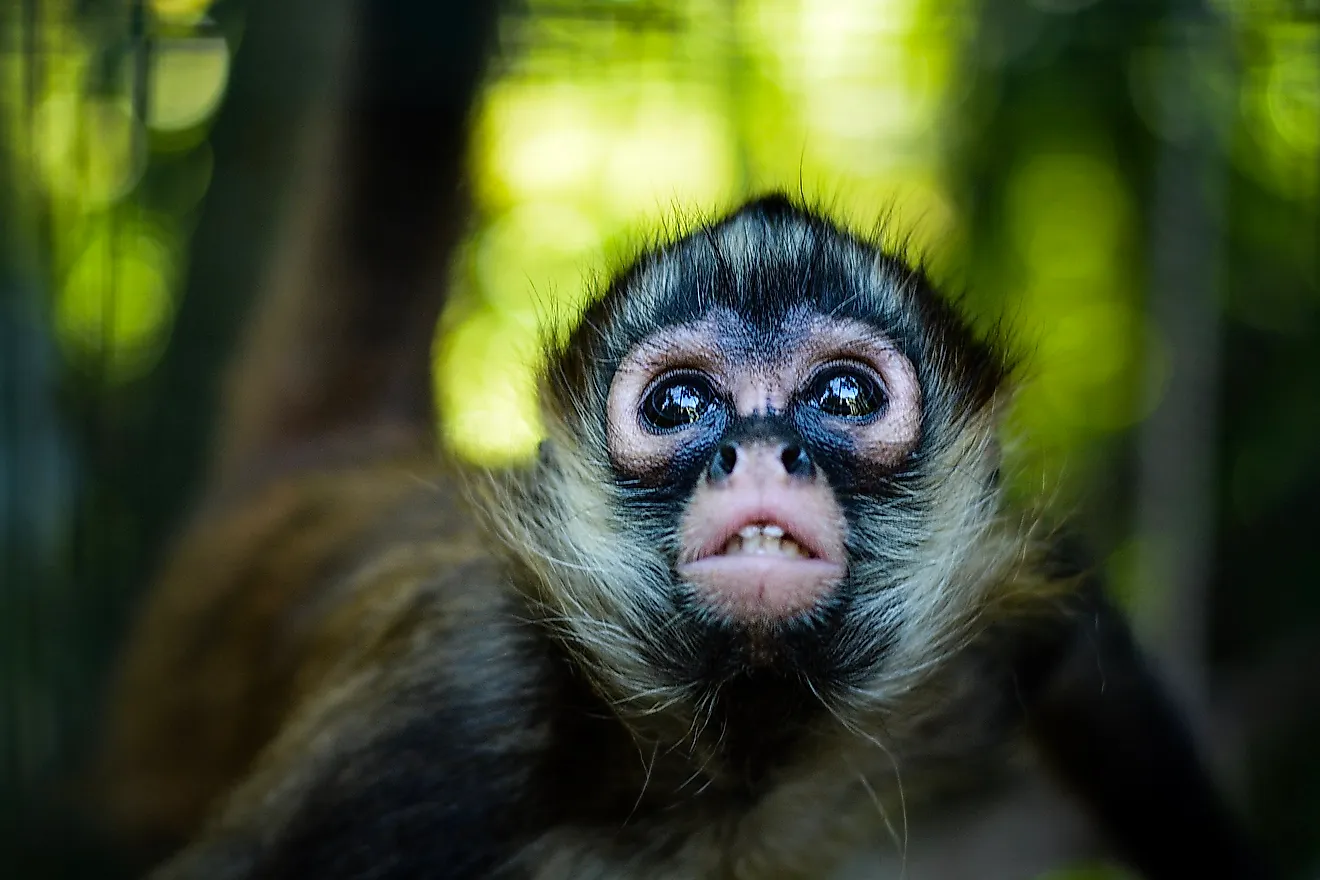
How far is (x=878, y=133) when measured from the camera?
158 inches

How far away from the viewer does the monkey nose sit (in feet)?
4.20

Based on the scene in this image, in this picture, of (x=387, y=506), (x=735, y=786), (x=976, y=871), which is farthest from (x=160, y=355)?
(x=976, y=871)

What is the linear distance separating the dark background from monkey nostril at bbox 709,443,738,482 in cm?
62

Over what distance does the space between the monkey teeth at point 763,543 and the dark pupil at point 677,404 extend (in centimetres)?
21

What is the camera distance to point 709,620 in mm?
1430

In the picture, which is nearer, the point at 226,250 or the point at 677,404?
the point at 677,404

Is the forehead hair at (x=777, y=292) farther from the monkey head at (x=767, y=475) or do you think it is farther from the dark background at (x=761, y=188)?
the dark background at (x=761, y=188)

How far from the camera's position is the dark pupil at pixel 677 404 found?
146 centimetres

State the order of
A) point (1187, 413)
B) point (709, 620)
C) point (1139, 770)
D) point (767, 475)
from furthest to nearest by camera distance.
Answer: point (1187, 413)
point (1139, 770)
point (709, 620)
point (767, 475)

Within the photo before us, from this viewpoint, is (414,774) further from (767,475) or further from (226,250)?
(226,250)

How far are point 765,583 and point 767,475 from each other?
13 cm

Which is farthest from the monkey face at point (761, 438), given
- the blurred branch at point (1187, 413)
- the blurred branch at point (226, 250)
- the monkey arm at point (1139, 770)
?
the blurred branch at point (1187, 413)

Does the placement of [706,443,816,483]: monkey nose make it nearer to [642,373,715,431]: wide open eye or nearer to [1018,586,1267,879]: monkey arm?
[642,373,715,431]: wide open eye

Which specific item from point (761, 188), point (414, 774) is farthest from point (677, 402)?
point (414, 774)
